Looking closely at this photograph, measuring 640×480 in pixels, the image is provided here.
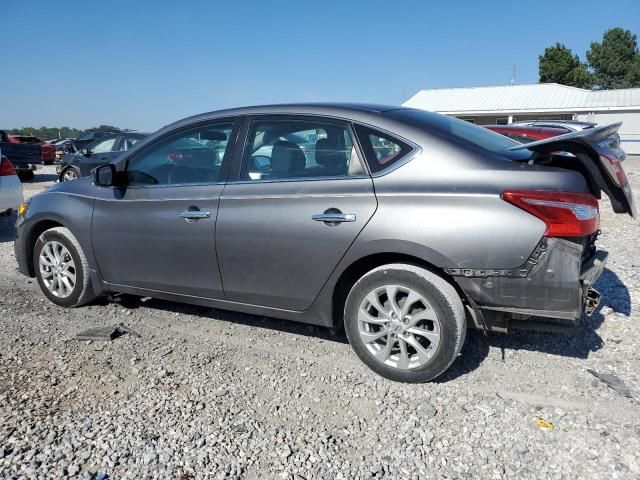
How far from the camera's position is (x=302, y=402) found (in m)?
3.08

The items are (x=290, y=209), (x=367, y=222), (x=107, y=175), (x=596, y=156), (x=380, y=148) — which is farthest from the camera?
(x=107, y=175)

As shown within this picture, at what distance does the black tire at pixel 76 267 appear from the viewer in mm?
4430

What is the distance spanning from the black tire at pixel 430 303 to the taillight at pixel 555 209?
0.63 meters

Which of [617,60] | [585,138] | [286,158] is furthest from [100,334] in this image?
[617,60]

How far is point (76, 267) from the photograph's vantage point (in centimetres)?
446

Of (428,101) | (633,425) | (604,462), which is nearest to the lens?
(604,462)

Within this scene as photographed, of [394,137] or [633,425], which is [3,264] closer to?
[394,137]

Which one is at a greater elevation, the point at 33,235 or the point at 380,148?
the point at 380,148

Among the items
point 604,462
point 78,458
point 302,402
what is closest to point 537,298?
point 604,462

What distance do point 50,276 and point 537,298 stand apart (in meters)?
4.06

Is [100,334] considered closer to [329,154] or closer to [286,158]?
[286,158]

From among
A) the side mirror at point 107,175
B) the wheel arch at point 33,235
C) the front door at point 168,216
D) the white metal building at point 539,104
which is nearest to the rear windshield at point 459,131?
the front door at point 168,216

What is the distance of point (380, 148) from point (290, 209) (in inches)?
27.8

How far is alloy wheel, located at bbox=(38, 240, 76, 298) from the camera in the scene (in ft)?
14.9
